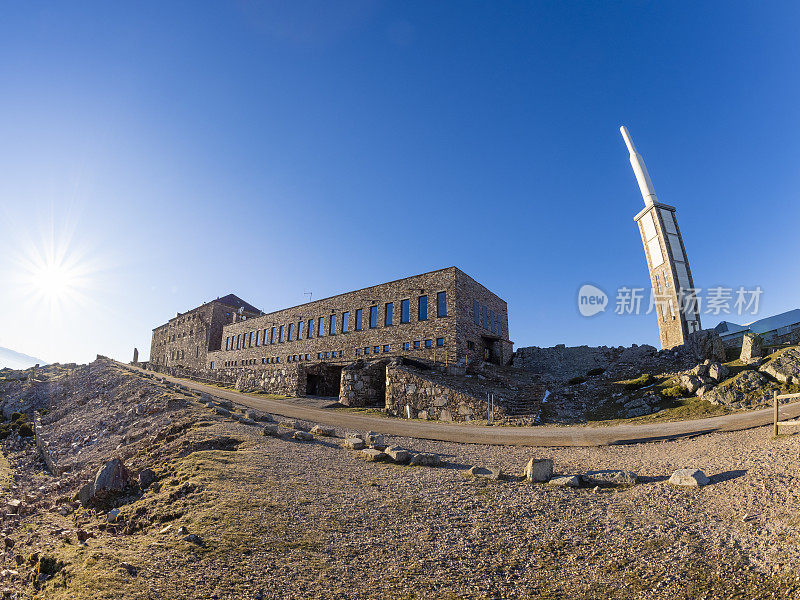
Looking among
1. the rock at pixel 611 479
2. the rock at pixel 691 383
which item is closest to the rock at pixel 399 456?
the rock at pixel 611 479

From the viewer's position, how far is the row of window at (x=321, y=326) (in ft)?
115

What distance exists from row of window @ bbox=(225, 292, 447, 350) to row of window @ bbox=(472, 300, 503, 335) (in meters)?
4.42

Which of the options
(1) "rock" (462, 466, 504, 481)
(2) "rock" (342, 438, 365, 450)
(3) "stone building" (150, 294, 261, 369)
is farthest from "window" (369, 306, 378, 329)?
(3) "stone building" (150, 294, 261, 369)

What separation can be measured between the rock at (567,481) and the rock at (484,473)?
1.24 metres

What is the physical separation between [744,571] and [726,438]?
10.6 metres

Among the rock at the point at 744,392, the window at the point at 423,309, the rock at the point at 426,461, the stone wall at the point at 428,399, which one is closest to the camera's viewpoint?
the rock at the point at 426,461

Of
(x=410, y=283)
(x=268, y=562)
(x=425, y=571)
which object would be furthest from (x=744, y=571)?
(x=410, y=283)

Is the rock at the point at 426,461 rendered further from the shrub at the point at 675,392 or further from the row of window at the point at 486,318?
the row of window at the point at 486,318

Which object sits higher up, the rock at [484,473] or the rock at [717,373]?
the rock at [717,373]

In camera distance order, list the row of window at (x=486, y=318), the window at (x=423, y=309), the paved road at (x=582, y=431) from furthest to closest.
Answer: the row of window at (x=486, y=318) → the window at (x=423, y=309) → the paved road at (x=582, y=431)

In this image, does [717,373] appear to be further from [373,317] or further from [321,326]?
[321,326]

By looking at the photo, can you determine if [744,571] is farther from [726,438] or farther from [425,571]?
[726,438]

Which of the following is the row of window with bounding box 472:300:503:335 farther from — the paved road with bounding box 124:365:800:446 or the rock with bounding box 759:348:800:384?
the rock with bounding box 759:348:800:384

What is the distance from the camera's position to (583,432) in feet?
60.5
